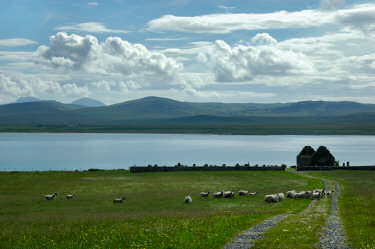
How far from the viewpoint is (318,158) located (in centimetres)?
8475

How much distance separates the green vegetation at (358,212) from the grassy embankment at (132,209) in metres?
4.31

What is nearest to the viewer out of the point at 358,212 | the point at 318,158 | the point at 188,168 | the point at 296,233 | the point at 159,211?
the point at 296,233

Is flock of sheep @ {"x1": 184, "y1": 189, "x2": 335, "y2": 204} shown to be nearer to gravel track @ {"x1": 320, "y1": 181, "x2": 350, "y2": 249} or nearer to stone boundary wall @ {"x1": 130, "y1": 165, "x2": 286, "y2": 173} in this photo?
gravel track @ {"x1": 320, "y1": 181, "x2": 350, "y2": 249}

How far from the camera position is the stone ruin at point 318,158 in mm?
83875

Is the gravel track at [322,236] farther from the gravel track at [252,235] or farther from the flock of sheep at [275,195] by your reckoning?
the flock of sheep at [275,195]

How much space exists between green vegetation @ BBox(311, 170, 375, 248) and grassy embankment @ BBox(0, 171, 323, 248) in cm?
431

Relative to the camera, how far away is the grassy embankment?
73.7 ft

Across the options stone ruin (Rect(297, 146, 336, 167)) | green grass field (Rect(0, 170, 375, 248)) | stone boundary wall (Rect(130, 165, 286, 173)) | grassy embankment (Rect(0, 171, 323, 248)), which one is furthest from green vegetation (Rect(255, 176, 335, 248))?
stone ruin (Rect(297, 146, 336, 167))

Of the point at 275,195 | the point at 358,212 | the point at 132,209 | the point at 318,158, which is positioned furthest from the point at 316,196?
the point at 318,158

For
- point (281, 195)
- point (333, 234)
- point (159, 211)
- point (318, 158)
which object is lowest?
point (159, 211)

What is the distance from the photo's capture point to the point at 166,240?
2150cm

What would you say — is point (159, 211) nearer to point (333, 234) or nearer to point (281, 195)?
point (281, 195)

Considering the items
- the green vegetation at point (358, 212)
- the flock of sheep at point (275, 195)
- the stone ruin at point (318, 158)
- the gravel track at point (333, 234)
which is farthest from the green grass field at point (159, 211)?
the stone ruin at point (318, 158)

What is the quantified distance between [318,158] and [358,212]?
5552 centimetres
